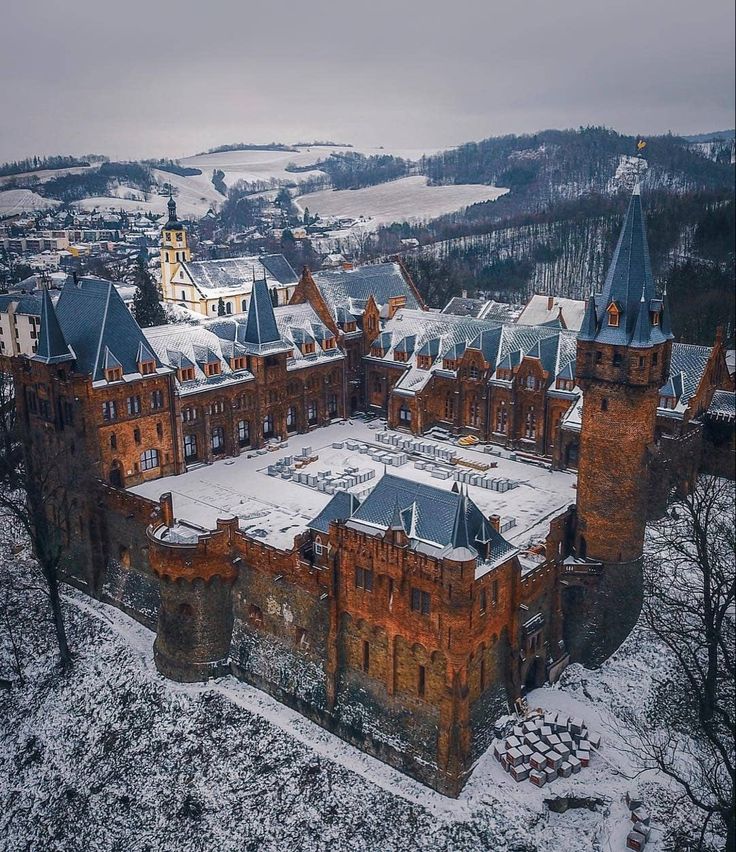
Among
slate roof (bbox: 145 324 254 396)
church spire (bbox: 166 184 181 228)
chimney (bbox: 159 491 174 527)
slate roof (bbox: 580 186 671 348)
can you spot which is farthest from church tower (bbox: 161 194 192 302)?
slate roof (bbox: 580 186 671 348)

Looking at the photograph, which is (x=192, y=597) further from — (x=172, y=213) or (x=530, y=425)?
(x=172, y=213)

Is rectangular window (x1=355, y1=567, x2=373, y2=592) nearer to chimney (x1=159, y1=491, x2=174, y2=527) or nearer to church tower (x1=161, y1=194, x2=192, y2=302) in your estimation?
chimney (x1=159, y1=491, x2=174, y2=527)

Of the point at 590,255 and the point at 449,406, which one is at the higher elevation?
the point at 590,255

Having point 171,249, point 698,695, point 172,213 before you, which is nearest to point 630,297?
point 698,695

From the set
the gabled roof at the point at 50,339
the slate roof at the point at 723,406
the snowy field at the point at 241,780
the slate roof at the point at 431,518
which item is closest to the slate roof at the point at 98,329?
the gabled roof at the point at 50,339

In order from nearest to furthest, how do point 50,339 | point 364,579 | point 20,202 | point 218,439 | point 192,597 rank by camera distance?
point 364,579 → point 192,597 → point 50,339 → point 218,439 → point 20,202

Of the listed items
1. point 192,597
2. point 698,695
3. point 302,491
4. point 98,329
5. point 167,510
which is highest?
point 98,329

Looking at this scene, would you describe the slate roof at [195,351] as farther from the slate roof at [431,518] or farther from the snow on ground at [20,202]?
the slate roof at [431,518]

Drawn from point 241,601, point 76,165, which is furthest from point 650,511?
point 76,165
